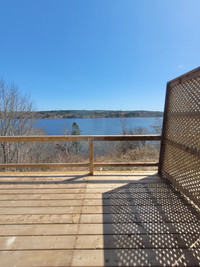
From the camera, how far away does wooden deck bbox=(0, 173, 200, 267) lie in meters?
1.09

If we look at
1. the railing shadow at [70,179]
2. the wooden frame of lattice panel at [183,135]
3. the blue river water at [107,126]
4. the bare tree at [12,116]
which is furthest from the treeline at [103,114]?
the railing shadow at [70,179]

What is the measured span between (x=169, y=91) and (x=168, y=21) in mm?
2874

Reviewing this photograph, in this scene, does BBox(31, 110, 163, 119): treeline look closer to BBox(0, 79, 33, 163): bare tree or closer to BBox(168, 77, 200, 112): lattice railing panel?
BBox(0, 79, 33, 163): bare tree

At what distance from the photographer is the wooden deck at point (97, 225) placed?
3.59 feet

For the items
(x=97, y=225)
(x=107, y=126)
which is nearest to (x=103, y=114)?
→ (x=107, y=126)

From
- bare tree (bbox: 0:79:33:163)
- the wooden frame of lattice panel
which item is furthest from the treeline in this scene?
the wooden frame of lattice panel

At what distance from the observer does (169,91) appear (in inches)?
98.0

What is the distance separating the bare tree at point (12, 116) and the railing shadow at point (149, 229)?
9969 millimetres

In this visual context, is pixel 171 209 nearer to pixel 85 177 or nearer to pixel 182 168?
pixel 182 168

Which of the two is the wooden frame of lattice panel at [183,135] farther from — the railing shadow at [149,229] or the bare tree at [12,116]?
the bare tree at [12,116]

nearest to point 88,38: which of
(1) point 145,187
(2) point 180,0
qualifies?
(2) point 180,0

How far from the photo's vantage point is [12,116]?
9367 mm

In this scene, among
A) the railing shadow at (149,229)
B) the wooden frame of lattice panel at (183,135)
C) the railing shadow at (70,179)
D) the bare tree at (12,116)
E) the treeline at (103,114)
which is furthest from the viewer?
the treeline at (103,114)

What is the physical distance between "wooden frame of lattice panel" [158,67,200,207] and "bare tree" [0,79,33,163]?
391 inches
